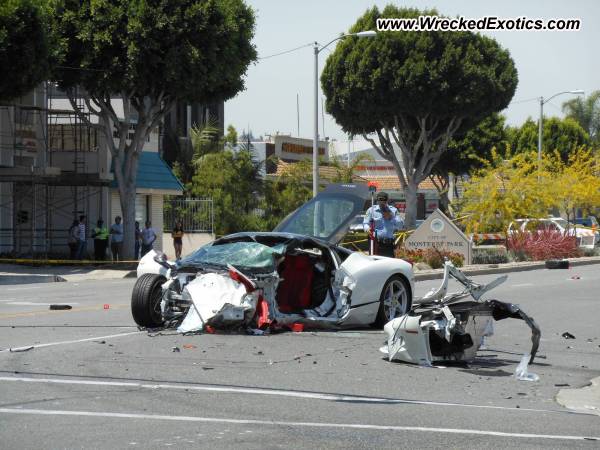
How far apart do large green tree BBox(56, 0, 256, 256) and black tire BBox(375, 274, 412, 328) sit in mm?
20217

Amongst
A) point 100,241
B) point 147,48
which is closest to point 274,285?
point 147,48

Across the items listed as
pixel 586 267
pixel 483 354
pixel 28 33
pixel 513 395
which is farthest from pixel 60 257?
pixel 513 395

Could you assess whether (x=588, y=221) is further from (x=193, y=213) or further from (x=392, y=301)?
(x=392, y=301)

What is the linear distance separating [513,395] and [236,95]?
2871 centimetres

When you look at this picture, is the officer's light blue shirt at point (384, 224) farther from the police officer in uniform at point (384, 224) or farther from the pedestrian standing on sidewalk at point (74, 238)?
the pedestrian standing on sidewalk at point (74, 238)

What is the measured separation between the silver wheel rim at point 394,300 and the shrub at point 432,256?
1593 cm

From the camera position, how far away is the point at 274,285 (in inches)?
497

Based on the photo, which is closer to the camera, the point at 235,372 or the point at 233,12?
the point at 235,372

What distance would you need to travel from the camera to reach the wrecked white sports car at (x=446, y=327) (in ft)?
35.6

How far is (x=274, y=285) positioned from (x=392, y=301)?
2.13 m

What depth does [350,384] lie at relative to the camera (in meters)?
9.80

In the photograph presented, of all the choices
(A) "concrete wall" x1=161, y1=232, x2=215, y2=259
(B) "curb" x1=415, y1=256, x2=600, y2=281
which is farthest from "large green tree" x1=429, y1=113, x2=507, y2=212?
(B) "curb" x1=415, y1=256, x2=600, y2=281

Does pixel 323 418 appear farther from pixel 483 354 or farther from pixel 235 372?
pixel 483 354

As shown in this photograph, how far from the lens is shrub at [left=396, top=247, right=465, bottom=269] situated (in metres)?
30.7
